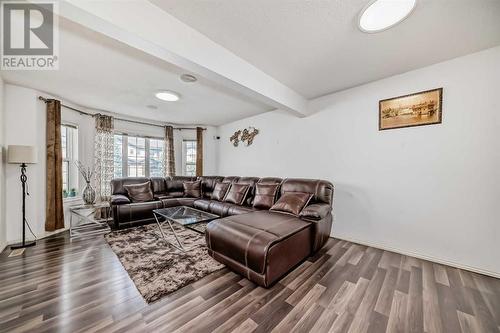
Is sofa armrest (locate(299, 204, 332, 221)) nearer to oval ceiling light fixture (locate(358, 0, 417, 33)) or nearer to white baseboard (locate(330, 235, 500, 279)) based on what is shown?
white baseboard (locate(330, 235, 500, 279))

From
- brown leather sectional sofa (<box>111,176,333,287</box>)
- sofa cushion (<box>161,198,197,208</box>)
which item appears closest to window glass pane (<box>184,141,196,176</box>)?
sofa cushion (<box>161,198,197,208</box>)

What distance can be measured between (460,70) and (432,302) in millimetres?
2500

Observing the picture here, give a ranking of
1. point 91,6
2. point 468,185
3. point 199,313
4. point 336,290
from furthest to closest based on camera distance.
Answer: point 468,185
point 336,290
point 199,313
point 91,6

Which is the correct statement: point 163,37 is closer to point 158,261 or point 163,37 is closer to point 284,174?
point 158,261

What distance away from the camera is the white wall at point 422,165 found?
1974 millimetres

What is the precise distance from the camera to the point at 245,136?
15.3 feet

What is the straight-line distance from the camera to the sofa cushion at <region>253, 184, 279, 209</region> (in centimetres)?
310

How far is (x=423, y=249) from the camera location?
7.54ft

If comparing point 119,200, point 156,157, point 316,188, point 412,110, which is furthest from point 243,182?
point 156,157

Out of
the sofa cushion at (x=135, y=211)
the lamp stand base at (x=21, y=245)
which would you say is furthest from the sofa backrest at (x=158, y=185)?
the lamp stand base at (x=21, y=245)

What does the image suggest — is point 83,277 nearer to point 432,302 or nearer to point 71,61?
point 71,61

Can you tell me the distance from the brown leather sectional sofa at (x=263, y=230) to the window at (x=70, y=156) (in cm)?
115

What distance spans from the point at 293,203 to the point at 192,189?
2.85m

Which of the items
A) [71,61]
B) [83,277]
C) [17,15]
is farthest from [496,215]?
[71,61]
